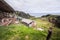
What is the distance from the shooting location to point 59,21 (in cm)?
1539

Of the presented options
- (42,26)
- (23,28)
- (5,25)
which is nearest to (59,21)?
(42,26)

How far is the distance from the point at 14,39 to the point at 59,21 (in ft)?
20.9

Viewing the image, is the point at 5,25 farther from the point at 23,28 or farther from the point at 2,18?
the point at 23,28

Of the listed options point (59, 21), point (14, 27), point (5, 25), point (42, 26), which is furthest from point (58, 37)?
point (5, 25)

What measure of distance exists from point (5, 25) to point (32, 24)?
2552mm

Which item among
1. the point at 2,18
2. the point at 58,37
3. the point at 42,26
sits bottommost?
the point at 58,37

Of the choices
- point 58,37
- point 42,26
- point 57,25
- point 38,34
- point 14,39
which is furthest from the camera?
point 57,25

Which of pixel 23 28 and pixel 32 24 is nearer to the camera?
pixel 23 28

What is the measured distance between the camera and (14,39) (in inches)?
431

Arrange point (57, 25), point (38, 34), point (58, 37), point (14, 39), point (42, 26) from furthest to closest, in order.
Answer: point (57, 25) → point (42, 26) → point (58, 37) → point (38, 34) → point (14, 39)

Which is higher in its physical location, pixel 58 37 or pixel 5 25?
Result: pixel 5 25

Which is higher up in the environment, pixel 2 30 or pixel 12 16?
pixel 12 16

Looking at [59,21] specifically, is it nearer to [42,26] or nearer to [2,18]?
[42,26]

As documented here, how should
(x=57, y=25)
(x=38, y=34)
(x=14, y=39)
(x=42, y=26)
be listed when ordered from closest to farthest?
(x=14, y=39)
(x=38, y=34)
(x=42, y=26)
(x=57, y=25)
